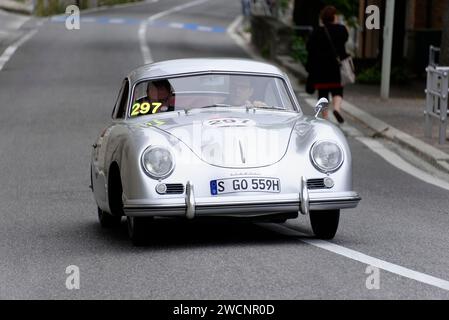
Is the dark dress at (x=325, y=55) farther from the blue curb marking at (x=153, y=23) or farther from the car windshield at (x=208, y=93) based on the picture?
the blue curb marking at (x=153, y=23)

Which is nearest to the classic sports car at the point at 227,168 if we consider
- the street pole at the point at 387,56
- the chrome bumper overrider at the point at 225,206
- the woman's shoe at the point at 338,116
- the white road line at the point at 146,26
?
the chrome bumper overrider at the point at 225,206

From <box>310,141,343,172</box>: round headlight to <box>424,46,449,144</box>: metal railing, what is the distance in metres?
8.51

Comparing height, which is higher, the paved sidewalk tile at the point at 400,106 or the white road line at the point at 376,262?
the white road line at the point at 376,262

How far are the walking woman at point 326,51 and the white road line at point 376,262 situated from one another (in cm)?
950

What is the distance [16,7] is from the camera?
5581 centimetres

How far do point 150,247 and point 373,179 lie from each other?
6034mm

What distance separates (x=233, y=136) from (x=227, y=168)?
288 mm

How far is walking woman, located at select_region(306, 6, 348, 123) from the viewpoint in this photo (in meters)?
20.3

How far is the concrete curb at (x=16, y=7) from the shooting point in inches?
2152

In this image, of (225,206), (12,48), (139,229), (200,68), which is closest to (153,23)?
(12,48)

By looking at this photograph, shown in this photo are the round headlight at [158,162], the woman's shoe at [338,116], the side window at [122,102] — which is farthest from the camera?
the woman's shoe at [338,116]

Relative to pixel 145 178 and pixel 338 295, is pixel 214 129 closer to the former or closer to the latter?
pixel 145 178

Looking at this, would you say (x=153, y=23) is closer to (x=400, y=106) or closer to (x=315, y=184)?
(x=400, y=106)

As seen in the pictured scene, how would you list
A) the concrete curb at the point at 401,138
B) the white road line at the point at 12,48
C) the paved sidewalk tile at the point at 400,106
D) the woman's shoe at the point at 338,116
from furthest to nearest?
the white road line at the point at 12,48 → the woman's shoe at the point at 338,116 → the paved sidewalk tile at the point at 400,106 → the concrete curb at the point at 401,138
